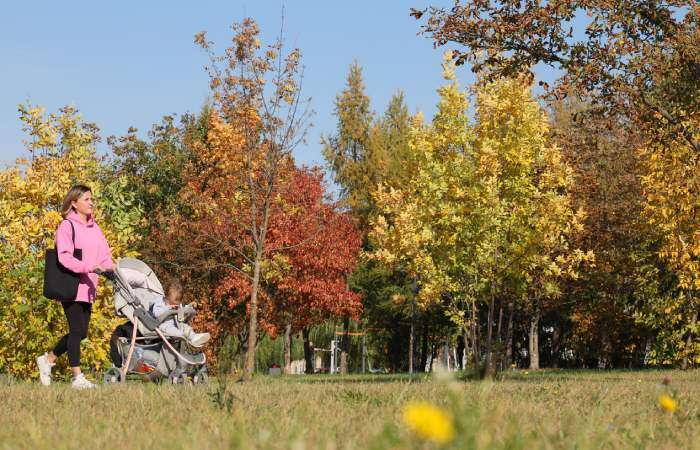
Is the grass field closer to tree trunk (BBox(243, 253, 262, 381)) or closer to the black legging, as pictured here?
the black legging

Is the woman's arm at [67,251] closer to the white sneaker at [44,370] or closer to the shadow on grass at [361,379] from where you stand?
the white sneaker at [44,370]

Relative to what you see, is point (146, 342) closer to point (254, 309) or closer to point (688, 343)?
point (254, 309)

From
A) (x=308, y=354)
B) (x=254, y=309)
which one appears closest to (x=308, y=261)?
(x=254, y=309)

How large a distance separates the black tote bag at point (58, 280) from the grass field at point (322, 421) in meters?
2.83

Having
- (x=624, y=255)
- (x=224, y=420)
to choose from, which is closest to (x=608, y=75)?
(x=224, y=420)

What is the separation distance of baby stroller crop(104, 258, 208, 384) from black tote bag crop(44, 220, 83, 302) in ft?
2.91

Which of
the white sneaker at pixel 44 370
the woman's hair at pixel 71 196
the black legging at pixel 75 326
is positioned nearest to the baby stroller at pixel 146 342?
the black legging at pixel 75 326

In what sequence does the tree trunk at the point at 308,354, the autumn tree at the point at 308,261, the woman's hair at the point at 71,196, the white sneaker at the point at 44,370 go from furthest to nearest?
the tree trunk at the point at 308,354, the autumn tree at the point at 308,261, the white sneaker at the point at 44,370, the woman's hair at the point at 71,196

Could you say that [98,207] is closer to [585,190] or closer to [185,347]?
[185,347]

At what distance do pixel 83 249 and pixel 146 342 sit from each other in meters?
2.06

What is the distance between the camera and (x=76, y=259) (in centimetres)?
1108

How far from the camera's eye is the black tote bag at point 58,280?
10883 mm

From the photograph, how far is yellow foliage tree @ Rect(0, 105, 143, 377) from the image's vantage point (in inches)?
586

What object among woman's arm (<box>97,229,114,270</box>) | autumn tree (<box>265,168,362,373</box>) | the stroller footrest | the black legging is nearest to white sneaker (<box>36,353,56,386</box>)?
the black legging
